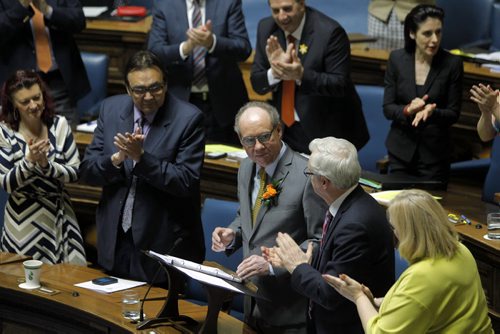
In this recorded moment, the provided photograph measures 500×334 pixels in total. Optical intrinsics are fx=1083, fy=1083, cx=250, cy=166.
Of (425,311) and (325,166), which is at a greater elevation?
(325,166)

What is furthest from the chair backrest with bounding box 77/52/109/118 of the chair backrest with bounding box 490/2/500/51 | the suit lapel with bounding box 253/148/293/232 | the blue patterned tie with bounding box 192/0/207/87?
the suit lapel with bounding box 253/148/293/232

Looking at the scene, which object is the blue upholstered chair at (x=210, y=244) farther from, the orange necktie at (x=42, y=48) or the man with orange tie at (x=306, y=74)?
the orange necktie at (x=42, y=48)

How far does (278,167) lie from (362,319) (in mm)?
1029

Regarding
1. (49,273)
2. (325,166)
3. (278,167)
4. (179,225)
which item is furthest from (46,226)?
(325,166)

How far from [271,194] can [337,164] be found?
1.89 ft

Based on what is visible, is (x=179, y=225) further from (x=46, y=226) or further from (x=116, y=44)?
(x=116, y=44)

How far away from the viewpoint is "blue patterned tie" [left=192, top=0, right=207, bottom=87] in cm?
666

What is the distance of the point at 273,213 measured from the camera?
4.67 m

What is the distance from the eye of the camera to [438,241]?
3732mm

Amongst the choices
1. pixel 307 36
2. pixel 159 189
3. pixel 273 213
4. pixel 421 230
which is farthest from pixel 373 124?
pixel 421 230

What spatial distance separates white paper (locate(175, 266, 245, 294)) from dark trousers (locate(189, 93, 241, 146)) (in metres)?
2.45

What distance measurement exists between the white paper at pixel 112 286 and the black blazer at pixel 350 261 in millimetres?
1148

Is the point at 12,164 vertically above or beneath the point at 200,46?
beneath

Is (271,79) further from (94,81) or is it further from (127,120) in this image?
(94,81)
